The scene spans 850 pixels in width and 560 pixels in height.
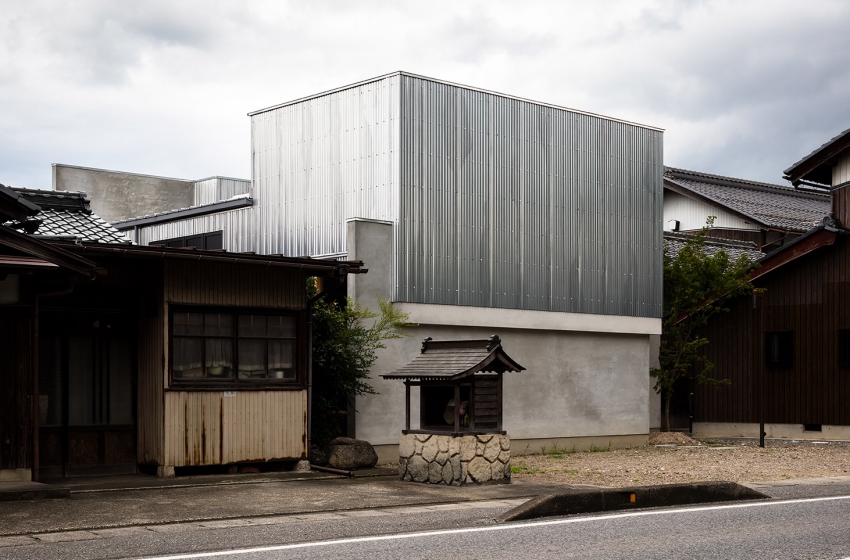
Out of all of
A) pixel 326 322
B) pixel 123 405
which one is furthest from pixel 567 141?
pixel 123 405

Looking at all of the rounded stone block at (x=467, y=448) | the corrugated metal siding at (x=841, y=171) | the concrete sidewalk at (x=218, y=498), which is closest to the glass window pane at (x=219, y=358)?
the concrete sidewalk at (x=218, y=498)

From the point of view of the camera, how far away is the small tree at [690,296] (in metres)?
25.9

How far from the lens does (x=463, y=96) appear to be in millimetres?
20922

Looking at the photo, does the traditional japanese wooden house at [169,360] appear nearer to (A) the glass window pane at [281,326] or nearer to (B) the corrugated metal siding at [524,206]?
(A) the glass window pane at [281,326]

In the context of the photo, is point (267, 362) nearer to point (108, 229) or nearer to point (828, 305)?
point (108, 229)

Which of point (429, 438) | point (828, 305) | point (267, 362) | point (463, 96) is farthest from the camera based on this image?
point (828, 305)

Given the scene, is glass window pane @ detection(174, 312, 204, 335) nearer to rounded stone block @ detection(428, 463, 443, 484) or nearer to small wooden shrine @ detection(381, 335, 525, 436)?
small wooden shrine @ detection(381, 335, 525, 436)

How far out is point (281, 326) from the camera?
16.7m

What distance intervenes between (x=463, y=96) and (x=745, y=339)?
11.8 metres

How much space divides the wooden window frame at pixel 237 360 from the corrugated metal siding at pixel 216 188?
1541 centimetres

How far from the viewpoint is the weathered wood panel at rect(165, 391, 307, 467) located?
15383 mm

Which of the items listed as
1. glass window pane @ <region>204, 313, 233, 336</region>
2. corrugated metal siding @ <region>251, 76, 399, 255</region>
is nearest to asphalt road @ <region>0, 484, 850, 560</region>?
glass window pane @ <region>204, 313, 233, 336</region>

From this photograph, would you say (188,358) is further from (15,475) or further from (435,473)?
(435,473)

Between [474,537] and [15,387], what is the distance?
713 centimetres
